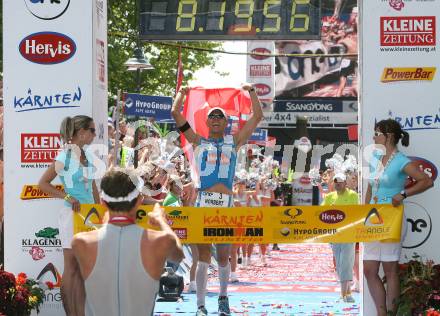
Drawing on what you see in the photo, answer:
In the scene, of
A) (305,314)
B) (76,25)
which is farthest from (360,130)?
(76,25)

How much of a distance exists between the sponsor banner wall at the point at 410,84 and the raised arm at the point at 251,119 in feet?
3.80

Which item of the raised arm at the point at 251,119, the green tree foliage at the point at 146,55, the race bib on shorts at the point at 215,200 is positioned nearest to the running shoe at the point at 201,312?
the race bib on shorts at the point at 215,200

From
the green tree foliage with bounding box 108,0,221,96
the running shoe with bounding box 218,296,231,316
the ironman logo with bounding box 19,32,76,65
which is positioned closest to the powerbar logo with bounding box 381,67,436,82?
the running shoe with bounding box 218,296,231,316

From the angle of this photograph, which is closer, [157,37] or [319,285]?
[157,37]

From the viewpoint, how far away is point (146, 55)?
3444 cm

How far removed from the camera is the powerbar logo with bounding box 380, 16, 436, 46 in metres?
10.3

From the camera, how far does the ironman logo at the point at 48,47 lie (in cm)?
1041

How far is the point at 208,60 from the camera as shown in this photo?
3800 cm

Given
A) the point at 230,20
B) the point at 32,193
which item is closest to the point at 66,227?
the point at 32,193

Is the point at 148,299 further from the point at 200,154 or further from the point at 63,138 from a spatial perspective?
the point at 200,154

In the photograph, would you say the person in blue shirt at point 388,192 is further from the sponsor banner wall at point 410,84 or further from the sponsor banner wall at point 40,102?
the sponsor banner wall at point 40,102

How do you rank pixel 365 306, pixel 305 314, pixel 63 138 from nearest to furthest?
pixel 63 138 < pixel 365 306 < pixel 305 314

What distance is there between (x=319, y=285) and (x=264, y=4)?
5.40m

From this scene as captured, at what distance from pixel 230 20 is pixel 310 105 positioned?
140 ft
